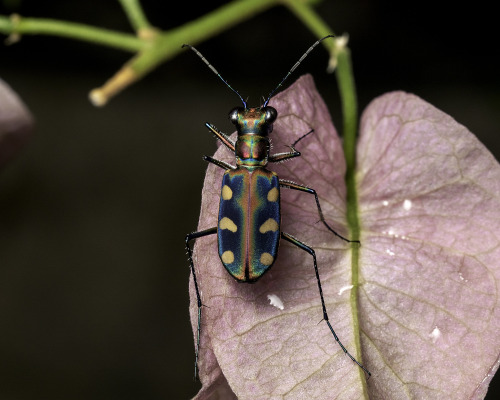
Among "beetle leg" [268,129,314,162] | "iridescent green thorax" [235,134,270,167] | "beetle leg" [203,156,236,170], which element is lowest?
"beetle leg" [203,156,236,170]

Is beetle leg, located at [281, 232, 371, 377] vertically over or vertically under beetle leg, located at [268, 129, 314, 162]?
under

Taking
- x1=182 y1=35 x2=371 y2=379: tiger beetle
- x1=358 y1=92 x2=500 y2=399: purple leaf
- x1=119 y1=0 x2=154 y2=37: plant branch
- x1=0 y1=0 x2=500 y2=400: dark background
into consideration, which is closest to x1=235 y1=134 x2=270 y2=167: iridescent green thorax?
x1=182 y1=35 x2=371 y2=379: tiger beetle

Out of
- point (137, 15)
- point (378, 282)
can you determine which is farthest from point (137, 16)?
point (378, 282)

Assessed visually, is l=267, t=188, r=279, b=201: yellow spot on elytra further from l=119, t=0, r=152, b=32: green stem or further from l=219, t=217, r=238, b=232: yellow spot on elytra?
l=119, t=0, r=152, b=32: green stem

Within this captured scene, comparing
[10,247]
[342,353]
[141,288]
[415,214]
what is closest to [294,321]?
[342,353]

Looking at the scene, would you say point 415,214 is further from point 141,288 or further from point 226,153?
point 141,288

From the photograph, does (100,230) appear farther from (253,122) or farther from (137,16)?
(253,122)
